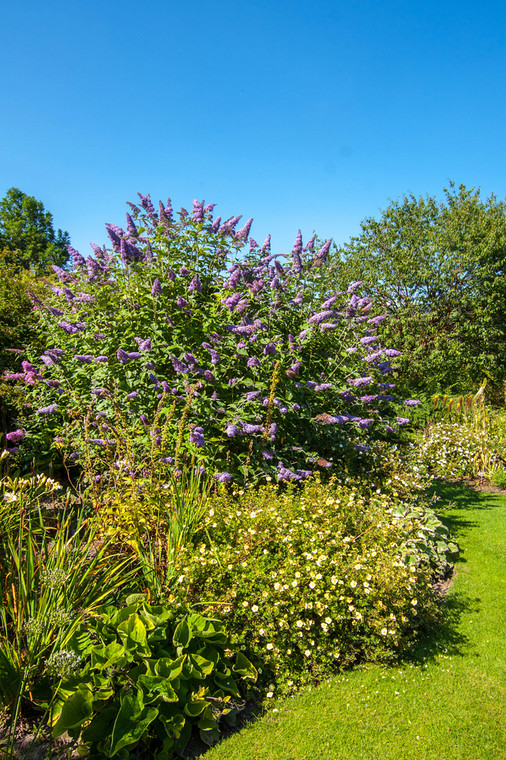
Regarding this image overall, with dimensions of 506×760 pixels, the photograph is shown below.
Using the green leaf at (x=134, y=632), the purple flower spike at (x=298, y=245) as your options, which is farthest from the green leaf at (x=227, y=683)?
the purple flower spike at (x=298, y=245)

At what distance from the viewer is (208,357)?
472 cm

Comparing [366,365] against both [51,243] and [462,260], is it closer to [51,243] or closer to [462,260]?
[462,260]

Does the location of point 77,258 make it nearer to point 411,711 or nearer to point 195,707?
point 195,707

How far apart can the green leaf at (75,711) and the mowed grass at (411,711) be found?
2.42 feet

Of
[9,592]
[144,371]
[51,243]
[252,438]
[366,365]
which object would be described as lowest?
[9,592]

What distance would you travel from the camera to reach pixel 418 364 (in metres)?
12.6

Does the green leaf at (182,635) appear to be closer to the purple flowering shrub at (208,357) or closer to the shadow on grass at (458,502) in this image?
the purple flowering shrub at (208,357)

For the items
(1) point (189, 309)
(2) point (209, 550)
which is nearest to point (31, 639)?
(2) point (209, 550)

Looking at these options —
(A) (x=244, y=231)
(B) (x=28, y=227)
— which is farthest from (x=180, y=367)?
(B) (x=28, y=227)

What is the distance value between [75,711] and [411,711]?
1969 mm

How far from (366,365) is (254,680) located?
12.8ft

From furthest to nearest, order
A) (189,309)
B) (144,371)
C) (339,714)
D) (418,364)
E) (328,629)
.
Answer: (418,364) → (189,309) → (144,371) → (328,629) → (339,714)

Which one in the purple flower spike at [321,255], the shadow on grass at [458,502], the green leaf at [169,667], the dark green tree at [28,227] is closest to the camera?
the green leaf at [169,667]

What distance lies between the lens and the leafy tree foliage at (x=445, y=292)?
1252 centimetres
